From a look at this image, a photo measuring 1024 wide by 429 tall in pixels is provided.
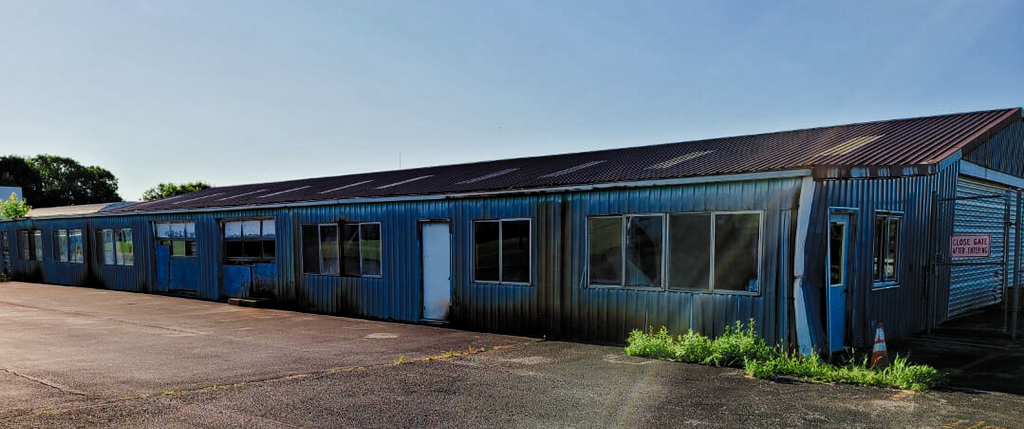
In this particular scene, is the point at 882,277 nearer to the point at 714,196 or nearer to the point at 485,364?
the point at 714,196

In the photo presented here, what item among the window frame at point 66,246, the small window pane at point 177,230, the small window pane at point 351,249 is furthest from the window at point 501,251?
the window frame at point 66,246

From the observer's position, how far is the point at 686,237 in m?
9.54

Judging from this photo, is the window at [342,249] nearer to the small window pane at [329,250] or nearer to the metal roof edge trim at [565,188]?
the small window pane at [329,250]

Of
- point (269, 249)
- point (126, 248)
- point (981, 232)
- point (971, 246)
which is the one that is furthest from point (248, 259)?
point (981, 232)

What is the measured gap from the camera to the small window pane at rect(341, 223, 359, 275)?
14430mm

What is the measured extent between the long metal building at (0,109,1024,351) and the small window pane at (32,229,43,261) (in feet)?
49.7

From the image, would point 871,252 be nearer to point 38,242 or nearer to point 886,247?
point 886,247

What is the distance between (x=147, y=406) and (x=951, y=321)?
12644 millimetres

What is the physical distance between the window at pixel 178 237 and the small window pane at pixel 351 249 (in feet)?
22.1

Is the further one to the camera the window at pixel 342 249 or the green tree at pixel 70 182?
the green tree at pixel 70 182

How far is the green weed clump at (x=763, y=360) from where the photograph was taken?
24.1ft

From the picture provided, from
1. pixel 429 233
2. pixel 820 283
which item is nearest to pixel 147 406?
pixel 429 233

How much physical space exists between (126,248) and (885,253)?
22.0 meters

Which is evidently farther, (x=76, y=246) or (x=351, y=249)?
(x=76, y=246)
